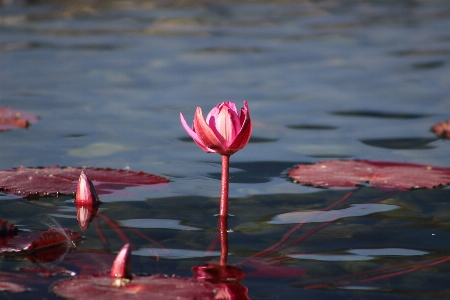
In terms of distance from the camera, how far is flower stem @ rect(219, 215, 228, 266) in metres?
1.59

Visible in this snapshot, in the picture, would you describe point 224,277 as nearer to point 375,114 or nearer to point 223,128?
point 223,128

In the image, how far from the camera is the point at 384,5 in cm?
755

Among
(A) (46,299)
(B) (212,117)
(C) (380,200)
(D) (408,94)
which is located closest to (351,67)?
(D) (408,94)

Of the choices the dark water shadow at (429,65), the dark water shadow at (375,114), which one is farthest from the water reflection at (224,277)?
the dark water shadow at (429,65)

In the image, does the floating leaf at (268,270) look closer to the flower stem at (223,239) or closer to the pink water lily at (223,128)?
the flower stem at (223,239)

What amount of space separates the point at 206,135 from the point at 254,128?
155cm

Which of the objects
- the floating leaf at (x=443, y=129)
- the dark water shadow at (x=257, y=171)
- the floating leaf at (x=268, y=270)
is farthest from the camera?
the floating leaf at (x=443, y=129)

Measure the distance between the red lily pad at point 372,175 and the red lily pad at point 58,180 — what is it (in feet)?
1.59

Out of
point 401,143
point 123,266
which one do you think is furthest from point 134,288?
point 401,143

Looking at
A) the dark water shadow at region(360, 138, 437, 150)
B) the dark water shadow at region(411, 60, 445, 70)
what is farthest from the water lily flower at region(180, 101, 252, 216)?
the dark water shadow at region(411, 60, 445, 70)

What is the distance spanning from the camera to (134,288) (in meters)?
1.29

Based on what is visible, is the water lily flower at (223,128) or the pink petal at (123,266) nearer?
the pink petal at (123,266)

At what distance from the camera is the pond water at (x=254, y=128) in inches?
63.6

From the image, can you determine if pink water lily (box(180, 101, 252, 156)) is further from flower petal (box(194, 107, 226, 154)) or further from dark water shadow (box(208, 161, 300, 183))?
dark water shadow (box(208, 161, 300, 183))
